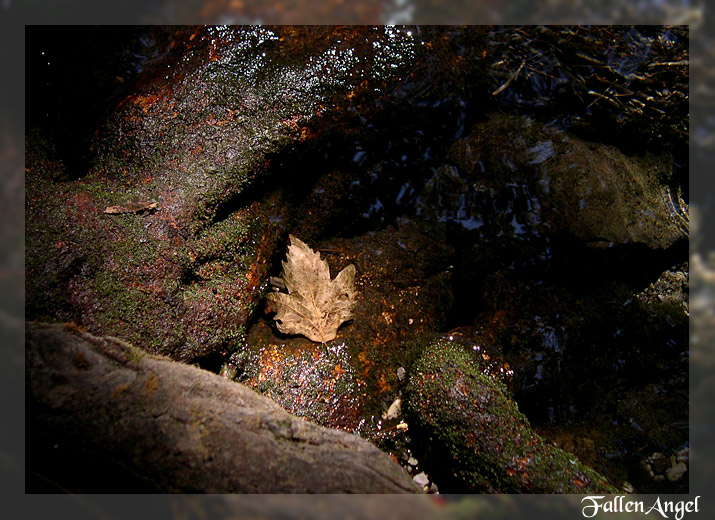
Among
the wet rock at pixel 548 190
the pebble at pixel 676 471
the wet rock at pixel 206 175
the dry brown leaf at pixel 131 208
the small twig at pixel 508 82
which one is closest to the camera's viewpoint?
the wet rock at pixel 206 175

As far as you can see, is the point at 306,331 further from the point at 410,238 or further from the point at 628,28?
the point at 628,28

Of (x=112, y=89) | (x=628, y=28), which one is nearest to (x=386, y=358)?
(x=112, y=89)

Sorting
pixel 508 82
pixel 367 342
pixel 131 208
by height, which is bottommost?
pixel 367 342

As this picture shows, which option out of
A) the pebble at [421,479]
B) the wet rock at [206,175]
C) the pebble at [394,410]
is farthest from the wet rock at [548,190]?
the pebble at [421,479]

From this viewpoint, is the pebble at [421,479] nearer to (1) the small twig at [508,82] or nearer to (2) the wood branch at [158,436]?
(2) the wood branch at [158,436]

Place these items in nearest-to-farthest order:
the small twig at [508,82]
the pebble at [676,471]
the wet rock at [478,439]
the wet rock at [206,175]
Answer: the wet rock at [478,439] → the wet rock at [206,175] → the pebble at [676,471] → the small twig at [508,82]

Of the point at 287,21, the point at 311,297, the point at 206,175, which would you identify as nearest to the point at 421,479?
the point at 311,297

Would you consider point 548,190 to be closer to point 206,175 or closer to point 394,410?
point 394,410
